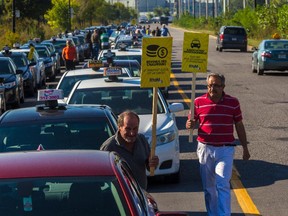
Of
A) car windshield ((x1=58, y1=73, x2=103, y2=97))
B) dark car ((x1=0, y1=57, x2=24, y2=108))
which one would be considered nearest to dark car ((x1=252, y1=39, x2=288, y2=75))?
dark car ((x1=0, y1=57, x2=24, y2=108))

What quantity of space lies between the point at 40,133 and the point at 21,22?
2449 inches

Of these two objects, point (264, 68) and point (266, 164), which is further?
point (264, 68)

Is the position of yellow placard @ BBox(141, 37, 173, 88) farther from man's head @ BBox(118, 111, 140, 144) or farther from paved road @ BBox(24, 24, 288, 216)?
man's head @ BBox(118, 111, 140, 144)

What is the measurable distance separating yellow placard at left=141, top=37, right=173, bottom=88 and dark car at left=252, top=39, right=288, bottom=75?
24810 mm

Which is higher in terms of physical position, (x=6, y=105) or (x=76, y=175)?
(x=76, y=175)

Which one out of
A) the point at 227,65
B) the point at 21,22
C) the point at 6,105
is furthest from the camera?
the point at 21,22

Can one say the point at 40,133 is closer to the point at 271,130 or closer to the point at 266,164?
the point at 266,164

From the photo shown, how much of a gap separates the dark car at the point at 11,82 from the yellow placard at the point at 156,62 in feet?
47.1

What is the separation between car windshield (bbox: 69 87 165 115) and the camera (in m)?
14.2

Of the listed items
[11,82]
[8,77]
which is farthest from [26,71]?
[11,82]

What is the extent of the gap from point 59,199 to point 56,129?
3.94m

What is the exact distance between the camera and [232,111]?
9.93 metres

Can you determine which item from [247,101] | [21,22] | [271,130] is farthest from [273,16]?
[271,130]

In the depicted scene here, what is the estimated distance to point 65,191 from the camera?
19.2ft
